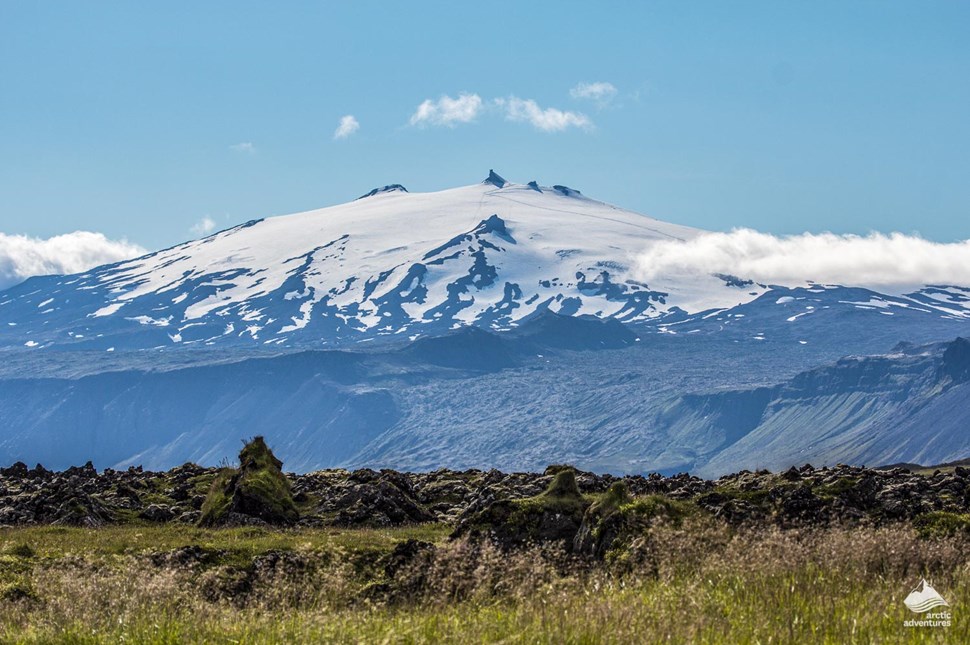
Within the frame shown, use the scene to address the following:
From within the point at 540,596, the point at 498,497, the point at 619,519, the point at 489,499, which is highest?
the point at 540,596

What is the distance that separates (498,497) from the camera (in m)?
34.2

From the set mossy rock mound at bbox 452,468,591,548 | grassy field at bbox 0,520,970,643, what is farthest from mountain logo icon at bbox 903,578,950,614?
mossy rock mound at bbox 452,468,591,548

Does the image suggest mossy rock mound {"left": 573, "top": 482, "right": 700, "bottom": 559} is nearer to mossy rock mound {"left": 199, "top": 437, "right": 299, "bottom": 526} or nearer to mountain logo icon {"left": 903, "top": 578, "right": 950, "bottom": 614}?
mountain logo icon {"left": 903, "top": 578, "right": 950, "bottom": 614}

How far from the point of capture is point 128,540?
30656 mm

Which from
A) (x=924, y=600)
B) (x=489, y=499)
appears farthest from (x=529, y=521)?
(x=924, y=600)

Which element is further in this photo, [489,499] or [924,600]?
[489,499]

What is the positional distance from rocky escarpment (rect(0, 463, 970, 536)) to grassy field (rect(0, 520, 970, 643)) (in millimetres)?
2321

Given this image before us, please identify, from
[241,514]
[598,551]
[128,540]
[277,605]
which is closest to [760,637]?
[277,605]

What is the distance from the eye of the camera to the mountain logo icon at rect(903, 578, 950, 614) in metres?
15.4

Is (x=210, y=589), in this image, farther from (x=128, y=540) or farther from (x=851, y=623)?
(x=851, y=623)

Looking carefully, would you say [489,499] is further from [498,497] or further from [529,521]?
[498,497]

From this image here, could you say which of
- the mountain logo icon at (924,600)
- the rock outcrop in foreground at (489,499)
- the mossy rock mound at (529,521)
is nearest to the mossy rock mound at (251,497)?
the rock outcrop in foreground at (489,499)

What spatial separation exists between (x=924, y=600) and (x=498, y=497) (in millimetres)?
19282

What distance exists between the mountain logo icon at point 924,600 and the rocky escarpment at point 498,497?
9.05 metres
